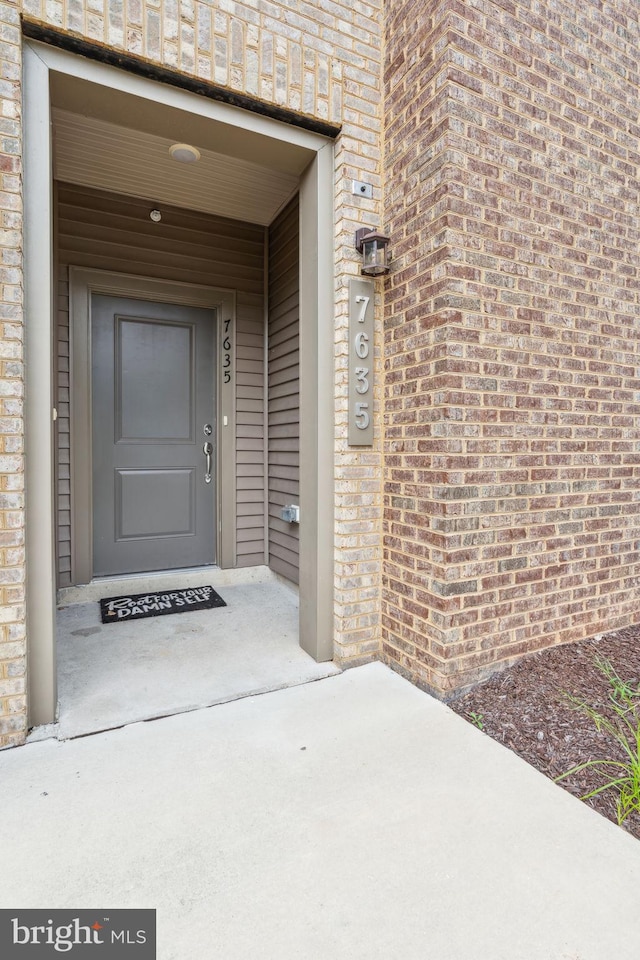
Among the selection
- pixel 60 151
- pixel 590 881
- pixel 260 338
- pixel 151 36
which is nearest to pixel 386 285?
pixel 151 36

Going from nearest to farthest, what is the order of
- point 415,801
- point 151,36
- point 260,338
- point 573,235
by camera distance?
point 415,801, point 151,36, point 573,235, point 260,338

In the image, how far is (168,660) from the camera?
2.44 m

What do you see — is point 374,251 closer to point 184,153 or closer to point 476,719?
point 184,153

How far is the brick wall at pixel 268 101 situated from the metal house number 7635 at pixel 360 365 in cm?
5

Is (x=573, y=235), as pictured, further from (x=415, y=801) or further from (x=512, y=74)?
(x=415, y=801)

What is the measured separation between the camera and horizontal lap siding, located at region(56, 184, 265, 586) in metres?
3.28

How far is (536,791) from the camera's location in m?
1.57

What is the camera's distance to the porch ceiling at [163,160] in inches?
81.1

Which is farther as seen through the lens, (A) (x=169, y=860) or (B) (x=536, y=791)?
(B) (x=536, y=791)

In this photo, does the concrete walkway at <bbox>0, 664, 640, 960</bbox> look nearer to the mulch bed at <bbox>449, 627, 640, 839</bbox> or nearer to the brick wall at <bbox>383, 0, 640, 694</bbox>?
the mulch bed at <bbox>449, 627, 640, 839</bbox>

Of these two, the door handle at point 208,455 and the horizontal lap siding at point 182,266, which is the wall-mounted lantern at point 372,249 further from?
the door handle at point 208,455

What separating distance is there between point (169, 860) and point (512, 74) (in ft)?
10.0

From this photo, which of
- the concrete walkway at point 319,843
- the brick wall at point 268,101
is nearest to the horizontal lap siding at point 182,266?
the brick wall at point 268,101

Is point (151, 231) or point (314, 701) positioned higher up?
point (151, 231)
